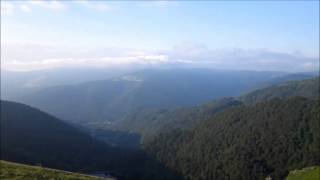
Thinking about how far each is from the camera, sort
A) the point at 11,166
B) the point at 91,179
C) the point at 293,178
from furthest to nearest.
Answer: the point at 293,178 < the point at 11,166 < the point at 91,179

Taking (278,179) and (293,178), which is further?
(278,179)

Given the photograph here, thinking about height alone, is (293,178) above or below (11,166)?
below

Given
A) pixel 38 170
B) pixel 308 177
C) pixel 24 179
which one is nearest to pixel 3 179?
pixel 24 179

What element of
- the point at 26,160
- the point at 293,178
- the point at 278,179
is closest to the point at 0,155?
the point at 26,160

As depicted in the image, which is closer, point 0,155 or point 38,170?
point 38,170

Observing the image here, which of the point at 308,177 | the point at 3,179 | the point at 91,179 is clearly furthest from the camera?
the point at 308,177

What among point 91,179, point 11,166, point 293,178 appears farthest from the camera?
point 293,178

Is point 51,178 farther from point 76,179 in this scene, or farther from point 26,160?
point 26,160

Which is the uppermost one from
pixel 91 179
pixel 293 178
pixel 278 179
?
pixel 91 179

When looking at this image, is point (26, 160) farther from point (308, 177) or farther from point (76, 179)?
point (76, 179)
